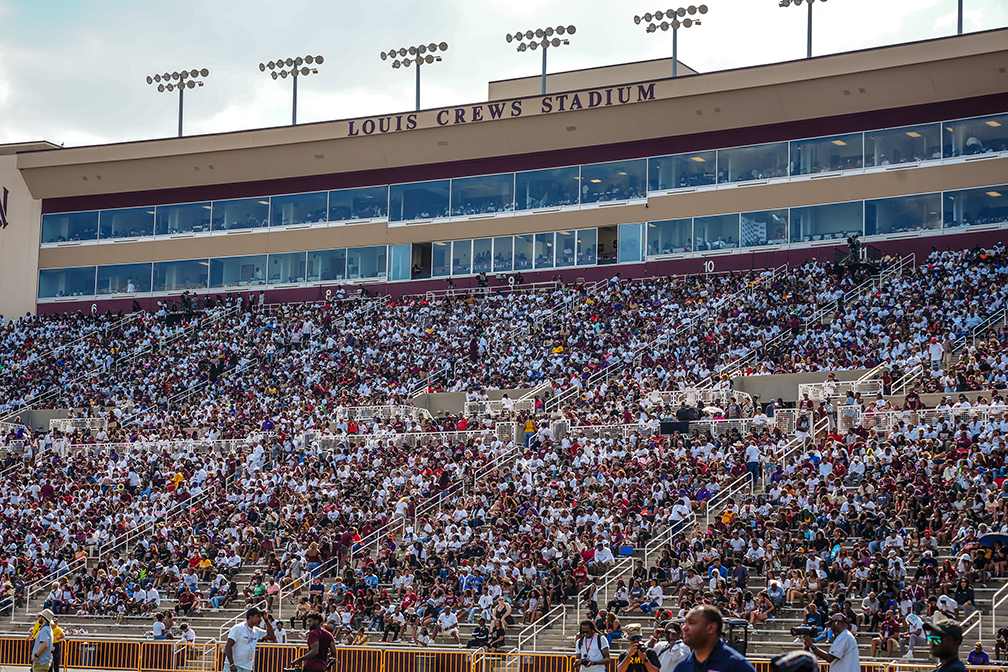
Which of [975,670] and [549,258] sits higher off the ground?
[549,258]

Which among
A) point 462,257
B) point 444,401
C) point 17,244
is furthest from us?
point 17,244

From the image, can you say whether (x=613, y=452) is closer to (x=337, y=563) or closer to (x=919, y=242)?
(x=337, y=563)

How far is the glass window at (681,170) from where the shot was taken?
4778 cm

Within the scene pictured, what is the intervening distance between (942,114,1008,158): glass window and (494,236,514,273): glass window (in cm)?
1660

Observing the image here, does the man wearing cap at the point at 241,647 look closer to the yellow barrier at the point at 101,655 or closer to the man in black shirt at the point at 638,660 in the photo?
the man in black shirt at the point at 638,660

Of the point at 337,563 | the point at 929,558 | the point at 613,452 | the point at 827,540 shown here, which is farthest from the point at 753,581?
the point at 337,563

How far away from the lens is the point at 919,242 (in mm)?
43844

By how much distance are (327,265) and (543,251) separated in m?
9.79

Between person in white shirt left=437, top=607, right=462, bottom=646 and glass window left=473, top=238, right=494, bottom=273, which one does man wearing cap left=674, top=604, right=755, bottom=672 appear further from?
glass window left=473, top=238, right=494, bottom=273

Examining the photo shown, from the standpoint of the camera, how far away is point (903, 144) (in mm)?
44844

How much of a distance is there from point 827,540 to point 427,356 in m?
22.0

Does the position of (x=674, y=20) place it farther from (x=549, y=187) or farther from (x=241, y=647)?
(x=241, y=647)

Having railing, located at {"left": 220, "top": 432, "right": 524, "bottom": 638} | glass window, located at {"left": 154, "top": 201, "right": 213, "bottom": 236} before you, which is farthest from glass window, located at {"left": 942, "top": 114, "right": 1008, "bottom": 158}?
glass window, located at {"left": 154, "top": 201, "right": 213, "bottom": 236}

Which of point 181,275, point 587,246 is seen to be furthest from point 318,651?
point 181,275
